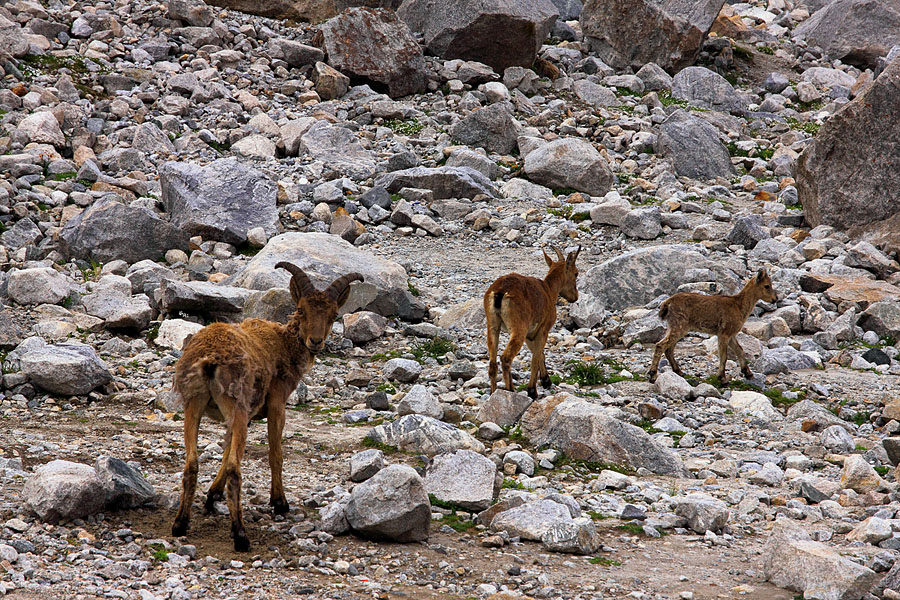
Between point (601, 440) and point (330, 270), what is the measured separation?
631cm

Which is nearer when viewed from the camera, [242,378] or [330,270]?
[242,378]

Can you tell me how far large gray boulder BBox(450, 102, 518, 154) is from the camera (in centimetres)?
2317

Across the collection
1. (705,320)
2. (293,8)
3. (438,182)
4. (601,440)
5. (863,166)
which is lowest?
(601,440)

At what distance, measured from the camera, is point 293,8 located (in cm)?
2914

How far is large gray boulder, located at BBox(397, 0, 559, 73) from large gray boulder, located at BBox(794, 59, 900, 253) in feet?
38.0

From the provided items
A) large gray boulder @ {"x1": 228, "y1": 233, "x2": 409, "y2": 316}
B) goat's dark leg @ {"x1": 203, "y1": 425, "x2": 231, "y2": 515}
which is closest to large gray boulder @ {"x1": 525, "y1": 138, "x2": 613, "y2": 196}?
large gray boulder @ {"x1": 228, "y1": 233, "x2": 409, "y2": 316}

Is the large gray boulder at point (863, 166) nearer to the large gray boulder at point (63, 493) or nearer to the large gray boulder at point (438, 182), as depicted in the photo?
the large gray boulder at point (438, 182)

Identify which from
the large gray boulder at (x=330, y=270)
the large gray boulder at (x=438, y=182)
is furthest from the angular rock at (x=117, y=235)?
the large gray boulder at (x=438, y=182)

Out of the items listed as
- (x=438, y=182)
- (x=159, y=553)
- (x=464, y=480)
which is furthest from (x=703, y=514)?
(x=438, y=182)

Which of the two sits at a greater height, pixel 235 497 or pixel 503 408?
pixel 235 497

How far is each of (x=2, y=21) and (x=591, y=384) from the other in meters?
20.0

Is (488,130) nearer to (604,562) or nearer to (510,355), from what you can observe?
(510,355)

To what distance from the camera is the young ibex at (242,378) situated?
21.1ft

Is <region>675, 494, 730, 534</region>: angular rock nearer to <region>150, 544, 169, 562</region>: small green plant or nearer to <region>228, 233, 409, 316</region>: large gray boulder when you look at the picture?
<region>150, 544, 169, 562</region>: small green plant
